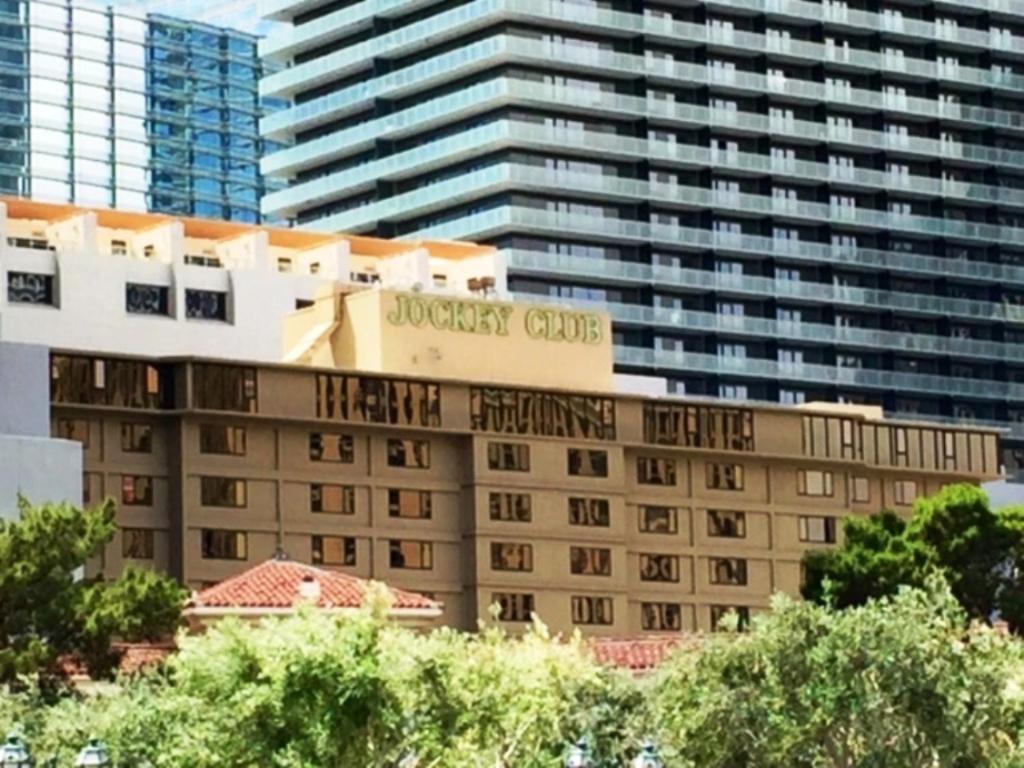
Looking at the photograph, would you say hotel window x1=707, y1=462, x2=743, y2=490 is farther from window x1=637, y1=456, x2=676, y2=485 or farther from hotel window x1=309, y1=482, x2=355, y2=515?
hotel window x1=309, y1=482, x2=355, y2=515

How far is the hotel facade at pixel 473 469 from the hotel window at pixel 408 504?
0.13 meters

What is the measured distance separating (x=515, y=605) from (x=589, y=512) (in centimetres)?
696

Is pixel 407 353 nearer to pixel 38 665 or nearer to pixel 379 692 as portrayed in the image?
pixel 38 665

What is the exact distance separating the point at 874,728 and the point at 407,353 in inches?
3126

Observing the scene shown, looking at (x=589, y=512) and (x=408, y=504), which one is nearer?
(x=408, y=504)

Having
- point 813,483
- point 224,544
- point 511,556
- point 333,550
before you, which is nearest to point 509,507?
point 511,556

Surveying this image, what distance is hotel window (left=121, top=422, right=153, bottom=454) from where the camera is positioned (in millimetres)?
149250

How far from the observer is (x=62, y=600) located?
99375 millimetres

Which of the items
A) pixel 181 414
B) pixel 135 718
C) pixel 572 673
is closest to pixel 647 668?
pixel 572 673

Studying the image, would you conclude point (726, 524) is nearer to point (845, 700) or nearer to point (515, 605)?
point (515, 605)

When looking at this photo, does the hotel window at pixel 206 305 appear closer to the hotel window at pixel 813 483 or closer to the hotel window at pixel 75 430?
the hotel window at pixel 813 483

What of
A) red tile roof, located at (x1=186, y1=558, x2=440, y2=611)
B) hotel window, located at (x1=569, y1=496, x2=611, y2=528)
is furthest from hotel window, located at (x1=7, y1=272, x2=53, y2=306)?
red tile roof, located at (x1=186, y1=558, x2=440, y2=611)

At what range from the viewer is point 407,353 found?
158375 mm

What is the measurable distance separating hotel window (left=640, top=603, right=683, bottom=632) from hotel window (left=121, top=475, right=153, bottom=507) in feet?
90.0
